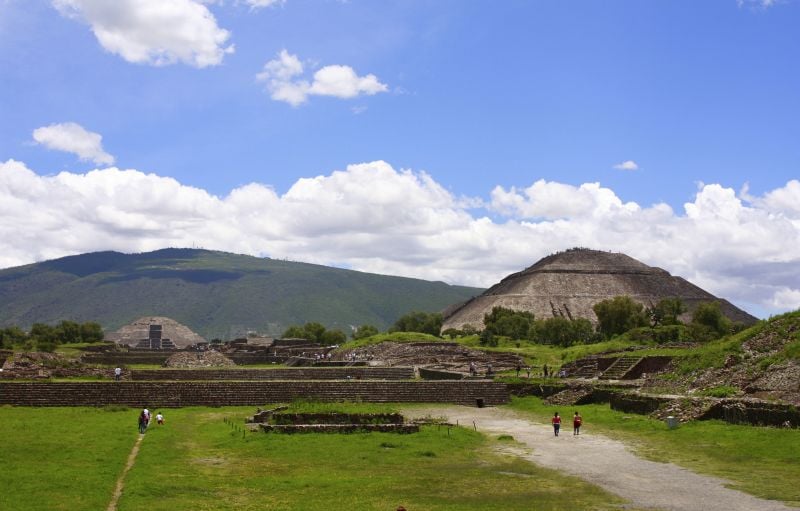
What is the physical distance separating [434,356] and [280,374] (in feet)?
56.5

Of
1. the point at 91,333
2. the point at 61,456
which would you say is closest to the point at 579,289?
the point at 91,333

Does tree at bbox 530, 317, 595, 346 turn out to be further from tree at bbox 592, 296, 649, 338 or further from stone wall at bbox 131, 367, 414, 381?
stone wall at bbox 131, 367, 414, 381

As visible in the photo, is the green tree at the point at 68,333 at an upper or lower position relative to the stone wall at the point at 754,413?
upper

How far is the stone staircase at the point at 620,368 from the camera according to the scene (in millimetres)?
44344

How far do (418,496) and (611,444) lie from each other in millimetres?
10784

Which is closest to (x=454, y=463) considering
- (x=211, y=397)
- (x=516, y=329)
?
(x=211, y=397)

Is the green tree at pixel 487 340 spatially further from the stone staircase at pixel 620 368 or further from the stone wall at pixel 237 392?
the stone wall at pixel 237 392

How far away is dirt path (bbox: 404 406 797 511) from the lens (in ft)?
55.0

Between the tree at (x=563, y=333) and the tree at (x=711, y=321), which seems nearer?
the tree at (x=711, y=321)

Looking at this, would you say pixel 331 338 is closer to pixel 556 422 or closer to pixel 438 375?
pixel 438 375

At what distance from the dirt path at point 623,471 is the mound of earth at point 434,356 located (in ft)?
82.5

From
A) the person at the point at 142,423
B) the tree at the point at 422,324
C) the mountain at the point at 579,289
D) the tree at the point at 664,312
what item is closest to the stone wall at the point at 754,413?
the person at the point at 142,423

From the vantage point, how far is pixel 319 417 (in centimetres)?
2975

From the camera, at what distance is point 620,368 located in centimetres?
4600
